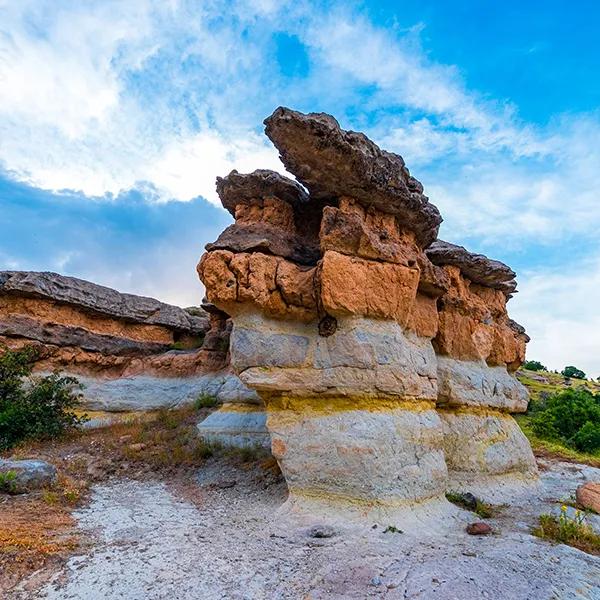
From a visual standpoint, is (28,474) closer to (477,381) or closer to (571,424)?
(477,381)

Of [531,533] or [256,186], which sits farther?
[256,186]

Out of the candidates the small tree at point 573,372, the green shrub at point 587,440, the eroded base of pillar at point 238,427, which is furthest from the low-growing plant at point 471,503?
the small tree at point 573,372

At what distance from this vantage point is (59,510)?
6035 mm

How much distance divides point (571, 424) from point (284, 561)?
52.0 ft

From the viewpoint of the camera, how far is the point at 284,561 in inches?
188

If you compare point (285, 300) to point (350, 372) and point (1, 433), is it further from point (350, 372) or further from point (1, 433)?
point (1, 433)

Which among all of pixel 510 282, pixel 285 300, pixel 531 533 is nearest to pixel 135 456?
pixel 285 300

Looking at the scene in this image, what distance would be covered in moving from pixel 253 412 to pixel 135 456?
2.85 m

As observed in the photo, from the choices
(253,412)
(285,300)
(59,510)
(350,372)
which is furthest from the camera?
(253,412)

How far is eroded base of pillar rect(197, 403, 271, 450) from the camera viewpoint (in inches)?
405

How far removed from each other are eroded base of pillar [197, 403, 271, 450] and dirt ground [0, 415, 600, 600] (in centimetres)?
233

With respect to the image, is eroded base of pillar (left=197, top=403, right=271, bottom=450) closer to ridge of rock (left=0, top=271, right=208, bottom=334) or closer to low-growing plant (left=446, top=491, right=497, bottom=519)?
low-growing plant (left=446, top=491, right=497, bottom=519)

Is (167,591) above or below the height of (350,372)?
below

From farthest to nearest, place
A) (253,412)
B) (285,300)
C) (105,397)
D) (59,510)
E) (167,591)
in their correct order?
(105,397) < (253,412) < (285,300) < (59,510) < (167,591)
